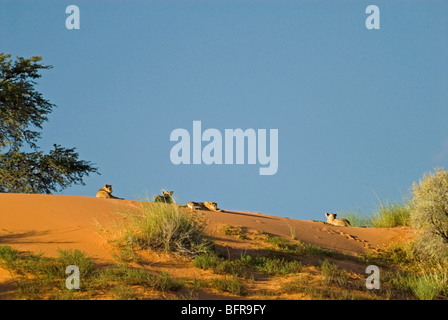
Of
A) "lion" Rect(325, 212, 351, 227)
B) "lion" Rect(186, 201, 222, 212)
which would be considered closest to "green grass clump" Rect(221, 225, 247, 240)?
"lion" Rect(186, 201, 222, 212)

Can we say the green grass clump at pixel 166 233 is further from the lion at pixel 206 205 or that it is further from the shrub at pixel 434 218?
the shrub at pixel 434 218

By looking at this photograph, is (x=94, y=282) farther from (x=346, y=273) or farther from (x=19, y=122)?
(x=19, y=122)

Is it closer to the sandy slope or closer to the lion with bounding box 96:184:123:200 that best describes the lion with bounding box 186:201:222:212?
the sandy slope

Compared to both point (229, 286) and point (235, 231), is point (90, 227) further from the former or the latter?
point (229, 286)

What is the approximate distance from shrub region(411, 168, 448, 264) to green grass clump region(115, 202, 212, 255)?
6084 mm

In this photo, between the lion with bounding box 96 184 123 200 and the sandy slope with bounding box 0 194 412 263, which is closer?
the sandy slope with bounding box 0 194 412 263

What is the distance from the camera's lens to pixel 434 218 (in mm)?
15539

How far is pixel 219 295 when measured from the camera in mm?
10617

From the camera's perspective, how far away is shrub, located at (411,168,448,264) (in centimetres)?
1524

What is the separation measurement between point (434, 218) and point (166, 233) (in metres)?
7.38

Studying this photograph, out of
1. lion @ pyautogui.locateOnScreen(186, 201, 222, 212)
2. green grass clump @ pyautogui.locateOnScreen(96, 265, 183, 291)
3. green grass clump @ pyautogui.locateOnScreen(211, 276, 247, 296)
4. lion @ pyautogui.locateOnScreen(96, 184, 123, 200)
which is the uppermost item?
lion @ pyautogui.locateOnScreen(96, 184, 123, 200)

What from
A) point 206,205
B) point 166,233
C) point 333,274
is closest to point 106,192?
point 206,205

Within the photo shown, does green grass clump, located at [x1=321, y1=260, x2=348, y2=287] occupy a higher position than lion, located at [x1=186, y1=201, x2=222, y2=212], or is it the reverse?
lion, located at [x1=186, y1=201, x2=222, y2=212]
